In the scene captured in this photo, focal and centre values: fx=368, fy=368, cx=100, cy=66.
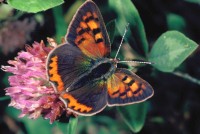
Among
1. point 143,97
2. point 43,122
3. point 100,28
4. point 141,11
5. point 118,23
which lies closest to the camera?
point 143,97

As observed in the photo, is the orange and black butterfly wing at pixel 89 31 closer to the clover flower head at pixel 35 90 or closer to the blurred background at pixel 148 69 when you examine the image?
the clover flower head at pixel 35 90

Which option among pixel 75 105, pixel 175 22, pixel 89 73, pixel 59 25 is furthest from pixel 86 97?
pixel 175 22

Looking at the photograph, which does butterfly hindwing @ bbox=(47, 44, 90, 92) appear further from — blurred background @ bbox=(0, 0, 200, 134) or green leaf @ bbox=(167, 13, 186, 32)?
green leaf @ bbox=(167, 13, 186, 32)

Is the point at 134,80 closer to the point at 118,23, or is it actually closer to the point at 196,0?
the point at 118,23

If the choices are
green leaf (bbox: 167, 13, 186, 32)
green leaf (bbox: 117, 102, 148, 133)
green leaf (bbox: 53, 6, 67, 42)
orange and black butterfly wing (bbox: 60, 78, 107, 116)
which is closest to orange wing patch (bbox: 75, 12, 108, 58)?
orange and black butterfly wing (bbox: 60, 78, 107, 116)

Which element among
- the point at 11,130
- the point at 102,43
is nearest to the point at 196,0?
the point at 102,43

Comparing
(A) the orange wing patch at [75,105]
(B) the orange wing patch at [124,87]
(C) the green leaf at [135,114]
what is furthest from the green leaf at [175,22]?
(A) the orange wing patch at [75,105]

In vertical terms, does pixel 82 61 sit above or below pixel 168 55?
above
